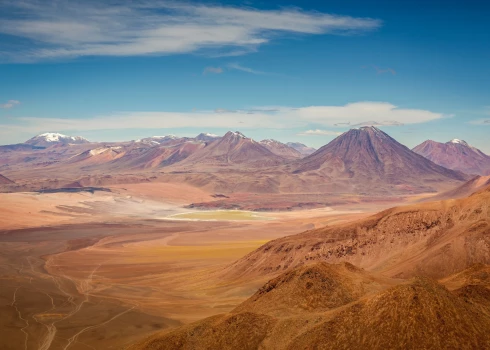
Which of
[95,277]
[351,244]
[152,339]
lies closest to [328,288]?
[152,339]

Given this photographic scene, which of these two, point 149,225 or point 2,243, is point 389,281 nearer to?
point 2,243

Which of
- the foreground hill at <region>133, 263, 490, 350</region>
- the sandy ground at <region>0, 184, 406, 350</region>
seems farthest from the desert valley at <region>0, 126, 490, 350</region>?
the sandy ground at <region>0, 184, 406, 350</region>

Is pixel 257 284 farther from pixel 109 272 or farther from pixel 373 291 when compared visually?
pixel 109 272

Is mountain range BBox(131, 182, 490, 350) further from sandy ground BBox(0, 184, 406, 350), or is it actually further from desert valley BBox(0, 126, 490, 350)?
sandy ground BBox(0, 184, 406, 350)

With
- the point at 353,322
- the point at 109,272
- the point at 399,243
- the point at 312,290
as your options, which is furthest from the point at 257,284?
the point at 353,322

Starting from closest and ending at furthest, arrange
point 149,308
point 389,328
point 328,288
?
1. point 389,328
2. point 328,288
3. point 149,308

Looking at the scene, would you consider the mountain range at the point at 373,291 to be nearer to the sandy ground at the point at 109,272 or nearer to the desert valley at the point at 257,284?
the desert valley at the point at 257,284
